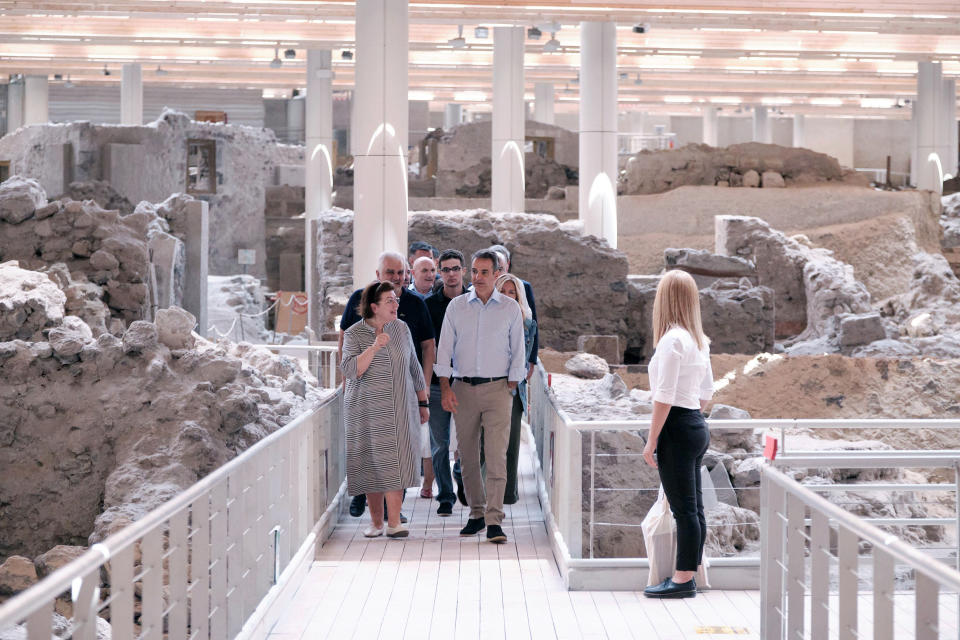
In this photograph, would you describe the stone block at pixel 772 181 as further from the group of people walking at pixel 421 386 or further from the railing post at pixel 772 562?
the railing post at pixel 772 562

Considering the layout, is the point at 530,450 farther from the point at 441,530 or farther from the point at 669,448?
the point at 669,448

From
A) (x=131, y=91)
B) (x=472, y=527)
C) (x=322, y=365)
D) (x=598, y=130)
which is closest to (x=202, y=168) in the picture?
(x=131, y=91)

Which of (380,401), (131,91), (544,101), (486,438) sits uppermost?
(544,101)

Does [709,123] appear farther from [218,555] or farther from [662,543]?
[218,555]

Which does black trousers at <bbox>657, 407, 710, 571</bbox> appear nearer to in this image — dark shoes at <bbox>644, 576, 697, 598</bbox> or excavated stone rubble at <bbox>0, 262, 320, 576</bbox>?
dark shoes at <bbox>644, 576, 697, 598</bbox>

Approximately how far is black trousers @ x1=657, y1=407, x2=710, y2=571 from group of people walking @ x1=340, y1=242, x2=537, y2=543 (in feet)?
4.95

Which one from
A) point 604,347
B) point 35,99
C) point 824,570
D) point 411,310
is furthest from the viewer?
point 35,99

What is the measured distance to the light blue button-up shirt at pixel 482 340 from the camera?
662 cm

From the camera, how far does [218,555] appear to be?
4102 mm

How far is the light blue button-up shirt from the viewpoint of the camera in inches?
261

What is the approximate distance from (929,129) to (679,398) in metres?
29.0

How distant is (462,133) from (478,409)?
20.7m

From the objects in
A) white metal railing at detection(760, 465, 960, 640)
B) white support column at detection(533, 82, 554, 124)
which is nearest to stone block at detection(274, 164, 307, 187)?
white support column at detection(533, 82, 554, 124)

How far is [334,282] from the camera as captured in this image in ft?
52.5
